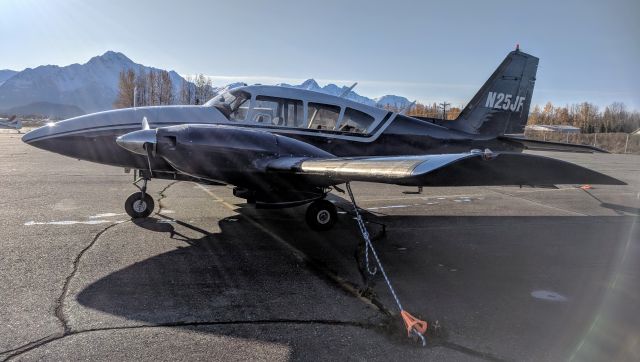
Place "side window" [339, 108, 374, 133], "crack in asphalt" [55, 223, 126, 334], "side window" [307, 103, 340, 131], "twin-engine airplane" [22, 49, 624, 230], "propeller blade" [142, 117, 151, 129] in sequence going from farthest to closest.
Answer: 1. "side window" [339, 108, 374, 133]
2. "side window" [307, 103, 340, 131]
3. "propeller blade" [142, 117, 151, 129]
4. "twin-engine airplane" [22, 49, 624, 230]
5. "crack in asphalt" [55, 223, 126, 334]

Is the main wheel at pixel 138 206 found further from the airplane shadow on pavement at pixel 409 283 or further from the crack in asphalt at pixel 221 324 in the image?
the crack in asphalt at pixel 221 324

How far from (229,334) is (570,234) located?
281 inches

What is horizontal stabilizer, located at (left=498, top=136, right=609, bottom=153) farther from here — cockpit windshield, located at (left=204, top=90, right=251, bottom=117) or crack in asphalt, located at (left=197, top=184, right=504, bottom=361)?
cockpit windshield, located at (left=204, top=90, right=251, bottom=117)

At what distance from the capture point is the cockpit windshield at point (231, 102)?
8695 mm

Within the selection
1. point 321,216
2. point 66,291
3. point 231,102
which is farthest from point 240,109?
point 66,291

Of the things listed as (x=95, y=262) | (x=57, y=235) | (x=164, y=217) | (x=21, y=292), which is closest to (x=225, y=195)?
(x=164, y=217)

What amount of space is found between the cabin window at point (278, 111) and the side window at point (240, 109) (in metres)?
0.16

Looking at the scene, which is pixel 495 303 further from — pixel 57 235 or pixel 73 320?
pixel 57 235

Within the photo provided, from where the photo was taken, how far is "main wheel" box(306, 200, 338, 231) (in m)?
7.68

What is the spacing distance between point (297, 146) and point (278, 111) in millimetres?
1888

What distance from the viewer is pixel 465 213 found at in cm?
1003

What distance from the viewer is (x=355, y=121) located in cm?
952

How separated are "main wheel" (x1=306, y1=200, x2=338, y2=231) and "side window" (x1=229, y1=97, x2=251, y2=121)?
2.40 meters

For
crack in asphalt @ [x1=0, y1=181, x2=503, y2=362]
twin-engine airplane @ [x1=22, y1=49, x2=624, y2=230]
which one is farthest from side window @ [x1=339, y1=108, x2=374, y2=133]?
crack in asphalt @ [x1=0, y1=181, x2=503, y2=362]
